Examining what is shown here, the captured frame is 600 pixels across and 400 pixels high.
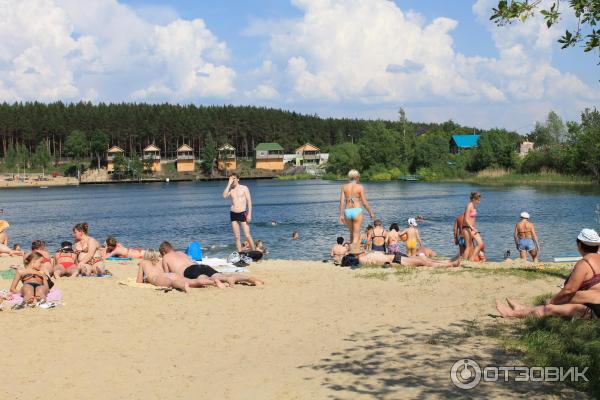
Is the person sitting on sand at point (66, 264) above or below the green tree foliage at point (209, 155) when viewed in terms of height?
below

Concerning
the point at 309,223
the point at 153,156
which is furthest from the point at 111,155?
the point at 309,223

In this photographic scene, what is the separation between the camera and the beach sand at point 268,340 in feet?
20.0

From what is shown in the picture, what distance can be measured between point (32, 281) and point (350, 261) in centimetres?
670

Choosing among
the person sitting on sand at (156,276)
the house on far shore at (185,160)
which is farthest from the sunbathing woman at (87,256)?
the house on far shore at (185,160)

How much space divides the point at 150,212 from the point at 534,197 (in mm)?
32127

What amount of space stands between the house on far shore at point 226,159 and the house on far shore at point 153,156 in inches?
526

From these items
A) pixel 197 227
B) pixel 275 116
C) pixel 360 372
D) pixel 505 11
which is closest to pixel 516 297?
pixel 360 372

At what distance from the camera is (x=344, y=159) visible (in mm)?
121562

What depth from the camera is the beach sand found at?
20.0 feet

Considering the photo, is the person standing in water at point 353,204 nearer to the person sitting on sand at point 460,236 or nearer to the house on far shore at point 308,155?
the person sitting on sand at point 460,236

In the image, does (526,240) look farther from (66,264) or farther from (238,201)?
(66,264)

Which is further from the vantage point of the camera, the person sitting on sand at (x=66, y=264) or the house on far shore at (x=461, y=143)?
the house on far shore at (x=461, y=143)

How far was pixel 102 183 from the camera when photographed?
128625 mm

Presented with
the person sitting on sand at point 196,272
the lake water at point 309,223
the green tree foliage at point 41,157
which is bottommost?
the lake water at point 309,223
